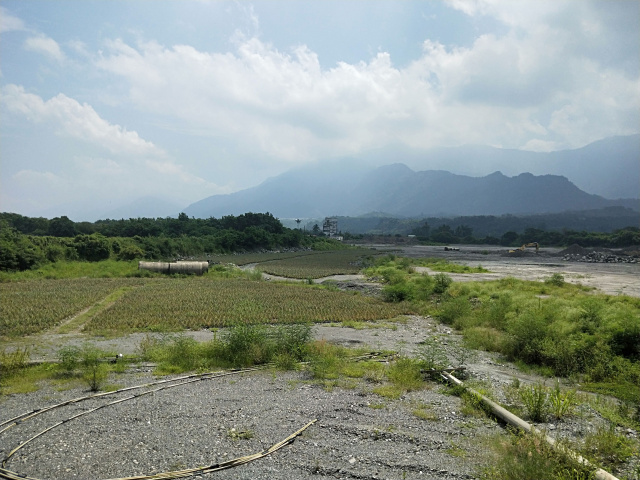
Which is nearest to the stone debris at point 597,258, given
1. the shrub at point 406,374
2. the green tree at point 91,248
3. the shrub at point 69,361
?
the shrub at point 406,374

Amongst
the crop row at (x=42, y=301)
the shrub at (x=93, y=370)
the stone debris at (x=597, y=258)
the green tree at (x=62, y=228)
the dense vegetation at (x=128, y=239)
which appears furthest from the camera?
the green tree at (x=62, y=228)

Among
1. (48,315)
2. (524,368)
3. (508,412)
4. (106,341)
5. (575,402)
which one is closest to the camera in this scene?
(508,412)

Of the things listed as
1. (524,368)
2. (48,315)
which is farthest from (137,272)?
(524,368)

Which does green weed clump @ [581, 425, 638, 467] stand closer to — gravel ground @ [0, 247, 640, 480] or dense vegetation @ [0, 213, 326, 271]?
gravel ground @ [0, 247, 640, 480]

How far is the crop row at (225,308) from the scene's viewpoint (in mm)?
16406

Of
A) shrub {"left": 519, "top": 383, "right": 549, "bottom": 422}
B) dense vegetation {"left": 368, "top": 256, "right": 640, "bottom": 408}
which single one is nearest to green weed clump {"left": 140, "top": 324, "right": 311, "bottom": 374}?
shrub {"left": 519, "top": 383, "right": 549, "bottom": 422}

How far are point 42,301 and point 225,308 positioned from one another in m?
8.94

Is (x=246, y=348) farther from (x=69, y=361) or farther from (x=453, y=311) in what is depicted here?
(x=453, y=311)

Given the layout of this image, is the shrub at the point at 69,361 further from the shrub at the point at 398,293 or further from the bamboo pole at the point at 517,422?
the shrub at the point at 398,293

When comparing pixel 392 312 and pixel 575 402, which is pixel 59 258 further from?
pixel 575 402

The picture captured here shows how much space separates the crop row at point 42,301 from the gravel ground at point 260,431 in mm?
8174

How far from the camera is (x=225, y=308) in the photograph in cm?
1930

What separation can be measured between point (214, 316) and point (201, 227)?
2283 inches

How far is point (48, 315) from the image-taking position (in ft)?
54.3
